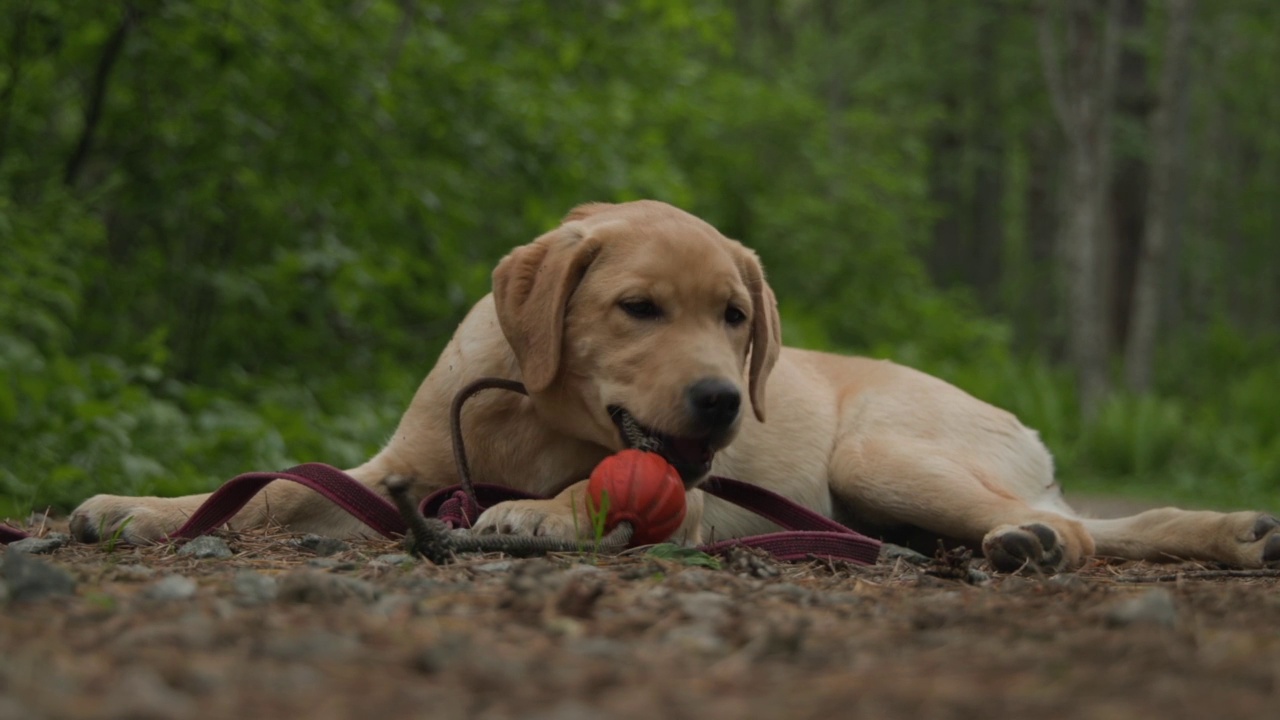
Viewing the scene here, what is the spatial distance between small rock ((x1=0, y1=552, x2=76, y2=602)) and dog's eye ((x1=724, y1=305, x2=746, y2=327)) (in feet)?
7.82

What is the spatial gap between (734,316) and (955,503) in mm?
1112

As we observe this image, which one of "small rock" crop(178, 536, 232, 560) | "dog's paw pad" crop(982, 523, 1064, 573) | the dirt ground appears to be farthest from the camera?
"dog's paw pad" crop(982, 523, 1064, 573)

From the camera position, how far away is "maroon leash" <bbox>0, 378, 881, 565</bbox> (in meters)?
4.27

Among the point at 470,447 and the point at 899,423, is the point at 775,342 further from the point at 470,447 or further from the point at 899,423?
the point at 470,447

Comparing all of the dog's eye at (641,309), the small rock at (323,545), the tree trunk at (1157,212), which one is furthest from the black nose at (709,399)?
the tree trunk at (1157,212)

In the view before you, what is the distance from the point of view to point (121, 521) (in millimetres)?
4352

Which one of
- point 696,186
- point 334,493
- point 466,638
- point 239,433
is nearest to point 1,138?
point 239,433

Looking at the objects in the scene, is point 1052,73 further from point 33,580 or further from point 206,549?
point 33,580

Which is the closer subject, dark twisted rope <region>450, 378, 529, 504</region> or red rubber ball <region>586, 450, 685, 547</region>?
red rubber ball <region>586, 450, 685, 547</region>

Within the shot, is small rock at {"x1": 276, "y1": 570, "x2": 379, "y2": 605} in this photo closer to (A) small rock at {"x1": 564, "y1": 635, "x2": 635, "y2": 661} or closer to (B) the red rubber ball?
(A) small rock at {"x1": 564, "y1": 635, "x2": 635, "y2": 661}

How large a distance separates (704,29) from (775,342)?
22.2 feet

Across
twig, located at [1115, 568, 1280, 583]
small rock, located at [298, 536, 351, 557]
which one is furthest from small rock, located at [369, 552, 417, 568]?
twig, located at [1115, 568, 1280, 583]

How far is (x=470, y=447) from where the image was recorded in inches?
180

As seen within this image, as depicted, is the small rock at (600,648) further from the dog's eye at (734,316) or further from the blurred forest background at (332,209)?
the blurred forest background at (332,209)
